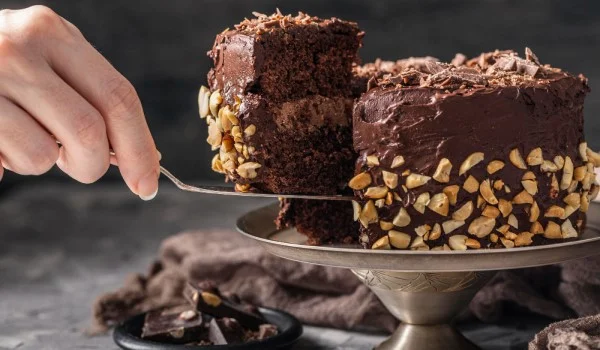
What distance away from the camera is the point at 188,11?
151 inches

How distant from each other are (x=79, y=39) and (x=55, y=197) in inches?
99.5

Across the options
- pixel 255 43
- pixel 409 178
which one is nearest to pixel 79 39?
pixel 255 43

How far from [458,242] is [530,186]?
7.6 inches

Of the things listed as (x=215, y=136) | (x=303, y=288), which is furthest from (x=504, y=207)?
(x=303, y=288)

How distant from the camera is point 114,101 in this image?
1.55 meters

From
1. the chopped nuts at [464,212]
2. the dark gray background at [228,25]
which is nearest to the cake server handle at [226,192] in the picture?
the chopped nuts at [464,212]

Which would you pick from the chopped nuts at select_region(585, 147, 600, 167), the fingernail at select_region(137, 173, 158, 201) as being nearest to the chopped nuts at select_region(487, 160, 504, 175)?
the chopped nuts at select_region(585, 147, 600, 167)

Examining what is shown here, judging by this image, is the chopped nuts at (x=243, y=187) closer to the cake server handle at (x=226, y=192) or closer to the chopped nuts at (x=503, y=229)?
the cake server handle at (x=226, y=192)

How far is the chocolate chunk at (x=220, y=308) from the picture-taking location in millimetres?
2352

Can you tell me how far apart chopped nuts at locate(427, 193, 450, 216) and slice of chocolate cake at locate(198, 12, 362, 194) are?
1.31 feet

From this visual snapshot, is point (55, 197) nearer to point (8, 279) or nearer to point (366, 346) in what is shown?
point (8, 279)

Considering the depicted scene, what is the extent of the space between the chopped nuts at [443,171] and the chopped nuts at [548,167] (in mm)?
212

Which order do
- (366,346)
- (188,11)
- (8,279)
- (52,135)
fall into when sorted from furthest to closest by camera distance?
(188,11) → (8,279) → (366,346) → (52,135)

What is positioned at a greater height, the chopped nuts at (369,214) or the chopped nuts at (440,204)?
the chopped nuts at (440,204)
